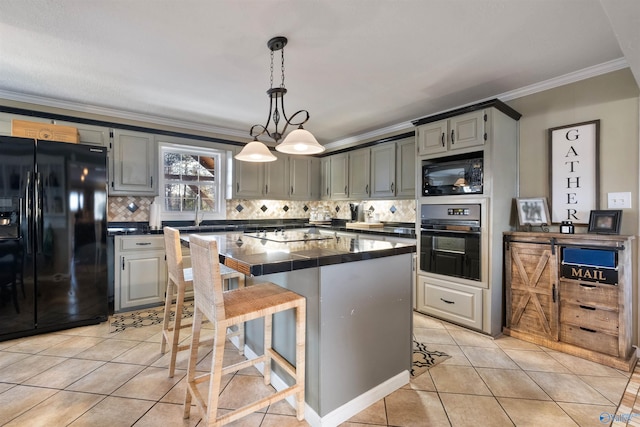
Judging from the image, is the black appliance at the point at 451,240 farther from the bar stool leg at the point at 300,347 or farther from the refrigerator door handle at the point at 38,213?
the refrigerator door handle at the point at 38,213

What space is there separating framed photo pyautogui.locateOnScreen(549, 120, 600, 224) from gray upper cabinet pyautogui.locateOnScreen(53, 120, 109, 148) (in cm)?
462

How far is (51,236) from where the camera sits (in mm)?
2734

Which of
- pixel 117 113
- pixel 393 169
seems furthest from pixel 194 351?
pixel 117 113

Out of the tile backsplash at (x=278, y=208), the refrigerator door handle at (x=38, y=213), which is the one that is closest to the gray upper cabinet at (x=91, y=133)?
the tile backsplash at (x=278, y=208)

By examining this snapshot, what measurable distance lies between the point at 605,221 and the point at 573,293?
619mm

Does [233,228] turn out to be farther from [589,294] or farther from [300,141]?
[589,294]

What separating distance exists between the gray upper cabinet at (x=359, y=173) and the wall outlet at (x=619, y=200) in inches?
97.6

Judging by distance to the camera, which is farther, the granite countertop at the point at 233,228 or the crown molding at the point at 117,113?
the granite countertop at the point at 233,228

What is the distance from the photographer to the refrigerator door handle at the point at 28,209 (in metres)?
2.62

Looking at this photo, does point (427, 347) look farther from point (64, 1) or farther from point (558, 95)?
point (64, 1)

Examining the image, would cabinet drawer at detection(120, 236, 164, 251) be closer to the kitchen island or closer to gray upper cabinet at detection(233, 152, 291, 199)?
gray upper cabinet at detection(233, 152, 291, 199)

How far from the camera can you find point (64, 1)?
170cm

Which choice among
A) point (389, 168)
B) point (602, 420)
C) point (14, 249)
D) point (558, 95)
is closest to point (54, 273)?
point (14, 249)

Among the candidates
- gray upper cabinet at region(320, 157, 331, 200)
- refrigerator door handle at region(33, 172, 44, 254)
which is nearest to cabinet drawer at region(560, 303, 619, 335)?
gray upper cabinet at region(320, 157, 331, 200)
